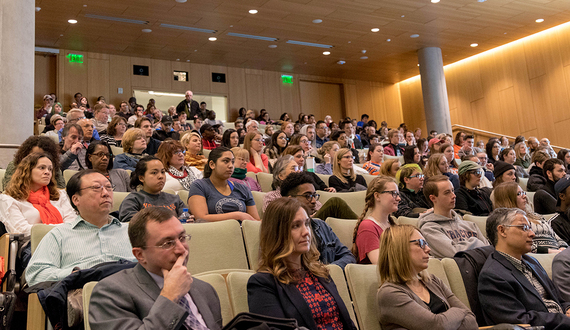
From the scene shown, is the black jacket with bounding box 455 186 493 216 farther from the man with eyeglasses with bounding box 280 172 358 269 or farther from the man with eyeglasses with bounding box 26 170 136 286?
the man with eyeglasses with bounding box 26 170 136 286

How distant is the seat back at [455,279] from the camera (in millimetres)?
2354

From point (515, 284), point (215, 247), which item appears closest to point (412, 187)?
point (515, 284)

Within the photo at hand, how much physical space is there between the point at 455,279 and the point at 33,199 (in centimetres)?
235

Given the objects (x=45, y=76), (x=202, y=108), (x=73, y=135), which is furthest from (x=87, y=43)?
(x=73, y=135)

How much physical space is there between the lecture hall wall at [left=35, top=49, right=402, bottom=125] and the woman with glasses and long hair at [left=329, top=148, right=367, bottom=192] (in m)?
8.70

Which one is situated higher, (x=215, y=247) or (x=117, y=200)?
(x=117, y=200)

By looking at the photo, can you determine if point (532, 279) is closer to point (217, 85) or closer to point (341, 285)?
point (341, 285)

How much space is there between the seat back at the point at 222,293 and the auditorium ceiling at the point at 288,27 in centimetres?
755

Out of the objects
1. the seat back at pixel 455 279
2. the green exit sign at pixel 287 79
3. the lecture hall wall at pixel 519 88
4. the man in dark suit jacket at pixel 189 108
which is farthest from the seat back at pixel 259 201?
the green exit sign at pixel 287 79

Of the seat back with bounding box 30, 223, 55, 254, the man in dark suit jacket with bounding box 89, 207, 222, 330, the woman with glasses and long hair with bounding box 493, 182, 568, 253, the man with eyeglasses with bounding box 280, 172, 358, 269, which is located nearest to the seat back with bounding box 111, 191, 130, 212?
the seat back with bounding box 30, 223, 55, 254

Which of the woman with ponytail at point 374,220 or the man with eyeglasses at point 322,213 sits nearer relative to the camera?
the man with eyeglasses at point 322,213

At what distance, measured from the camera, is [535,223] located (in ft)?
10.7

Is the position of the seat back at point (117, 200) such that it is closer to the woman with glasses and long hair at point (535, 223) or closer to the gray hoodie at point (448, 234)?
the gray hoodie at point (448, 234)

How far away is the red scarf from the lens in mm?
2803
